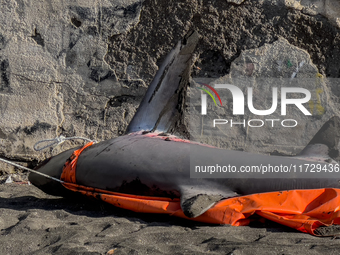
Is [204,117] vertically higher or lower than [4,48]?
lower

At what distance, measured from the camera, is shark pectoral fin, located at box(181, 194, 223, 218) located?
7.00 ft

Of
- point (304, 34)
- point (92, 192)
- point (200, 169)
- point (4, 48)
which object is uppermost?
point (304, 34)

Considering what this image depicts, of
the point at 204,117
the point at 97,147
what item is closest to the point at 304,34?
the point at 204,117

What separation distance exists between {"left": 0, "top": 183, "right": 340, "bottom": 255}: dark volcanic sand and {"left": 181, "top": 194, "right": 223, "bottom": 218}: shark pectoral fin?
98 millimetres

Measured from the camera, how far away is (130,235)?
1990mm

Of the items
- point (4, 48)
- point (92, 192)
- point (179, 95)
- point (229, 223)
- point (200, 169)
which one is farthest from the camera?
point (4, 48)

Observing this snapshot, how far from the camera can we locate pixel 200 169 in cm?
249

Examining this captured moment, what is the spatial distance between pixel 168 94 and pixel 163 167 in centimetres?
91

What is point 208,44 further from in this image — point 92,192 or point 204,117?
point 92,192

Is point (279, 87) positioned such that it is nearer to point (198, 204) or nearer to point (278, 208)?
point (278, 208)

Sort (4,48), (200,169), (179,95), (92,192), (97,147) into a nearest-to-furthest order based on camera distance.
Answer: (200,169) < (92,192) < (97,147) < (179,95) < (4,48)

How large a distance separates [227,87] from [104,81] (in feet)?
A: 4.06
